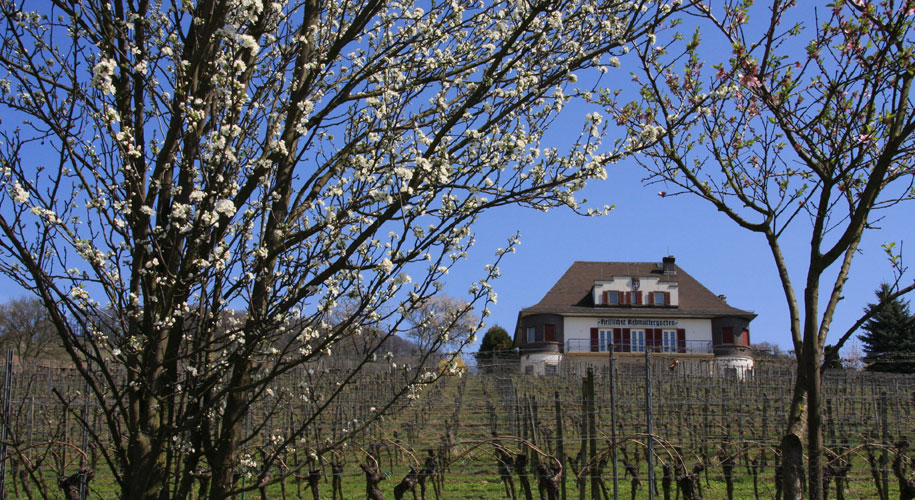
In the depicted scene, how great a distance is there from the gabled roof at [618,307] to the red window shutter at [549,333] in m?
0.91

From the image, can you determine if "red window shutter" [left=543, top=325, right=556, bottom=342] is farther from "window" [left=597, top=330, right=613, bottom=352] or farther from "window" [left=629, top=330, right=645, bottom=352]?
"window" [left=629, top=330, right=645, bottom=352]

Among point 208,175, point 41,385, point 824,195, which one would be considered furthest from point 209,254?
point 41,385

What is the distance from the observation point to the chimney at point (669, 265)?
44531 millimetres

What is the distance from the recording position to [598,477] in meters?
6.96

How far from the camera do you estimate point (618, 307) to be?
41.8 metres

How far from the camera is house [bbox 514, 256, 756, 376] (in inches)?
1586

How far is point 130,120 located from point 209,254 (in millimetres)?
777

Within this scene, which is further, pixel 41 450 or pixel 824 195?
pixel 41 450

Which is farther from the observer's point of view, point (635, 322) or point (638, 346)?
point (635, 322)

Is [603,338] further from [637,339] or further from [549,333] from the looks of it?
[549,333]

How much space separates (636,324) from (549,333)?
17.4ft

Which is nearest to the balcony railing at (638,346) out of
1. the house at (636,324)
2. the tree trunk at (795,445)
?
the house at (636,324)

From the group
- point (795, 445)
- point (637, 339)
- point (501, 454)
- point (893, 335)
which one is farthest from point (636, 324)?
point (795, 445)

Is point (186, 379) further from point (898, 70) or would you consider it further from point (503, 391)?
point (503, 391)
